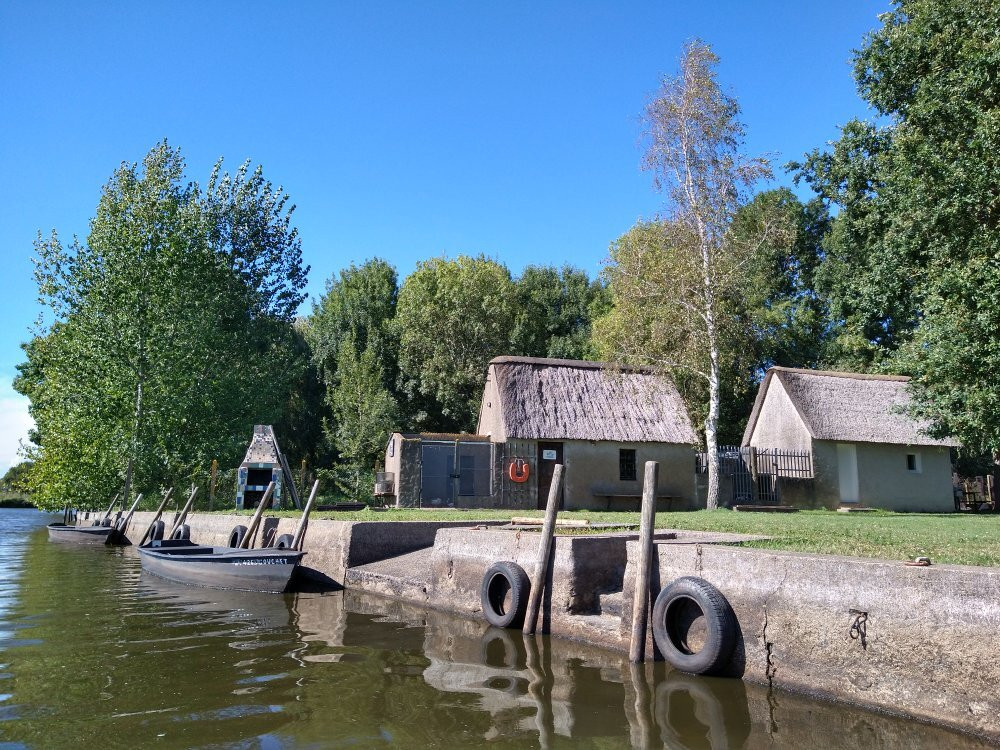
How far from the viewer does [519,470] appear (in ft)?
82.2

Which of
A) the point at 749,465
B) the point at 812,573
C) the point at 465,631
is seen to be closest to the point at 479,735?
the point at 812,573

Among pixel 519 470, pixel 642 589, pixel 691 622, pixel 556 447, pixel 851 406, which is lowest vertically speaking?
pixel 691 622

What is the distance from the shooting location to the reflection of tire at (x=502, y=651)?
789 cm

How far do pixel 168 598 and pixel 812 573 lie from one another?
36.6 ft

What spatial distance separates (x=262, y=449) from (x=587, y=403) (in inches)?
471

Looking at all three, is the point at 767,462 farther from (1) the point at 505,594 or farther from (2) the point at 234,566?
(2) the point at 234,566

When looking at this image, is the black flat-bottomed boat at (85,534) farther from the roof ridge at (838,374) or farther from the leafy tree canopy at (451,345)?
the roof ridge at (838,374)

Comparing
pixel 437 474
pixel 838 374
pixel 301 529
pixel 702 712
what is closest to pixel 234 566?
pixel 301 529

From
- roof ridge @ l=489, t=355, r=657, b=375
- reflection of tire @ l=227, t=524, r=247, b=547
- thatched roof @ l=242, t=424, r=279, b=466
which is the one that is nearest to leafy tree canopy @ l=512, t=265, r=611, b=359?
roof ridge @ l=489, t=355, r=657, b=375

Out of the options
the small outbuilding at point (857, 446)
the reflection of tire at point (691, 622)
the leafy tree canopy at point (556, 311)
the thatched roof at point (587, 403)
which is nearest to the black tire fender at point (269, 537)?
the thatched roof at point (587, 403)

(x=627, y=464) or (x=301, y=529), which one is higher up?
(x=627, y=464)

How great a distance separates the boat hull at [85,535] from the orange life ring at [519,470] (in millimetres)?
14445

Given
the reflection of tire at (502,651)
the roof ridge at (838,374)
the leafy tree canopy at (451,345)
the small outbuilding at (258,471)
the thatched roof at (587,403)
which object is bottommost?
the reflection of tire at (502,651)

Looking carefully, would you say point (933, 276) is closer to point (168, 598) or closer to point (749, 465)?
point (749, 465)
